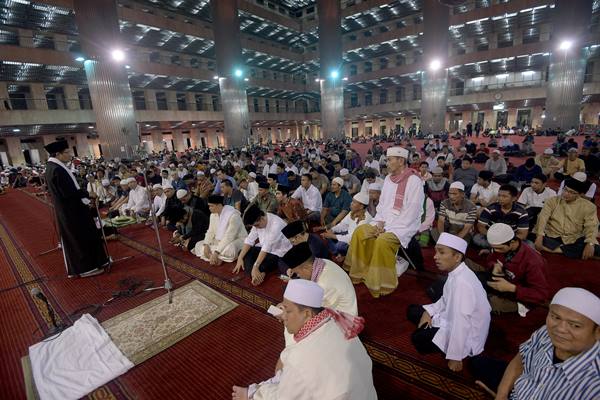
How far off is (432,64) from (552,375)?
18.9 m

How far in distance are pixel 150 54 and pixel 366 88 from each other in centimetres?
1920

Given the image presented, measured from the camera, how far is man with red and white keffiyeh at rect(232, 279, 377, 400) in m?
1.12

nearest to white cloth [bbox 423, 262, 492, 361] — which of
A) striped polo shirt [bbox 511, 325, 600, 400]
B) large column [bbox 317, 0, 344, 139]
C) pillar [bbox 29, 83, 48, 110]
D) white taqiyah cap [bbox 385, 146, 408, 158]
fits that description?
striped polo shirt [bbox 511, 325, 600, 400]

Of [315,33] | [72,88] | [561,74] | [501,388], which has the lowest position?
[501,388]

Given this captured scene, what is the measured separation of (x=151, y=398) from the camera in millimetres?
2008

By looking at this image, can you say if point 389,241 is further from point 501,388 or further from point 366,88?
point 366,88

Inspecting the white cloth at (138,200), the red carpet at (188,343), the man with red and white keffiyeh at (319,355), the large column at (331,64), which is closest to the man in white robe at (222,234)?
the red carpet at (188,343)

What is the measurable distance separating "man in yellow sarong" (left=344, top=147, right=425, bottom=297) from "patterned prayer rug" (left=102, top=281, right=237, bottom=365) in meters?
1.39

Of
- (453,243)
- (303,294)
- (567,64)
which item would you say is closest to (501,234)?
(453,243)

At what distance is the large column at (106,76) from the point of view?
11.0 meters

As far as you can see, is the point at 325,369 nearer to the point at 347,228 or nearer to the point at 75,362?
the point at 75,362

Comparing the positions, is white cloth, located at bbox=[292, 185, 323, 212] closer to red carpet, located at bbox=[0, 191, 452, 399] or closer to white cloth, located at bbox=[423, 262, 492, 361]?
red carpet, located at bbox=[0, 191, 452, 399]

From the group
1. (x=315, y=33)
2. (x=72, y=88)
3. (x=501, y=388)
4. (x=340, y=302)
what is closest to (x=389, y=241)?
(x=340, y=302)

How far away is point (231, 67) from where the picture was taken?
16.8 meters
